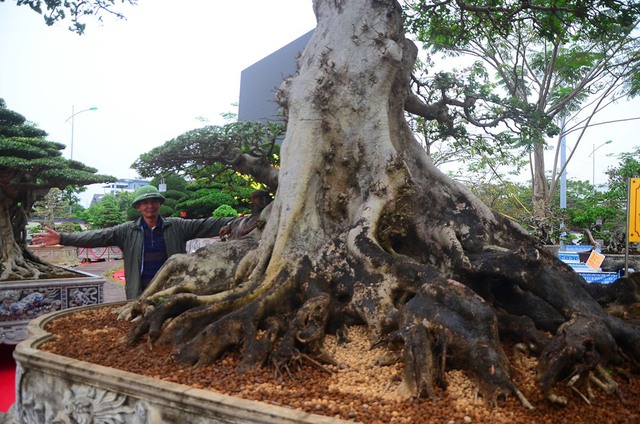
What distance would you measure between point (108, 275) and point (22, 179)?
932 cm

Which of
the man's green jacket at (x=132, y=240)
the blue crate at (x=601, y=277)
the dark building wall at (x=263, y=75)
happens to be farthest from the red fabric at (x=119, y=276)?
the blue crate at (x=601, y=277)

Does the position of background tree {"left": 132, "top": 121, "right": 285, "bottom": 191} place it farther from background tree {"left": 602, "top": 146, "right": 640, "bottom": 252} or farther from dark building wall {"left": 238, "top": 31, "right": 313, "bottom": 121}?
background tree {"left": 602, "top": 146, "right": 640, "bottom": 252}

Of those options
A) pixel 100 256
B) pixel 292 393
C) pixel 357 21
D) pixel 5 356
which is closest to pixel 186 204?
pixel 100 256

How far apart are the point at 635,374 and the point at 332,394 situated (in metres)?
1.73

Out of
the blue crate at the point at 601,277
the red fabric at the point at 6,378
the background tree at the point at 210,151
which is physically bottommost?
the red fabric at the point at 6,378

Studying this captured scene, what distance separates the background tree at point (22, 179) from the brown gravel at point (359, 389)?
17.7ft

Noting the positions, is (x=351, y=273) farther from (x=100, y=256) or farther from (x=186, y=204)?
(x=100, y=256)

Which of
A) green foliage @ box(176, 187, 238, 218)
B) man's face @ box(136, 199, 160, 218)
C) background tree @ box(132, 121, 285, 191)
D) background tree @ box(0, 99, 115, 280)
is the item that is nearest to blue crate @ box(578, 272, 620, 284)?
background tree @ box(132, 121, 285, 191)

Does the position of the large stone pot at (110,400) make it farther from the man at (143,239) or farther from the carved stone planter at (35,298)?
the carved stone planter at (35,298)

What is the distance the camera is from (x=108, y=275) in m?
17.4

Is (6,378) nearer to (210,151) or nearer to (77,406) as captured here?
(210,151)

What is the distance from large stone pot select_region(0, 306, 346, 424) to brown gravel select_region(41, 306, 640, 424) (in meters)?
0.16

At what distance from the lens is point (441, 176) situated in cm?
460

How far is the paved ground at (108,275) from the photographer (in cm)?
1236
